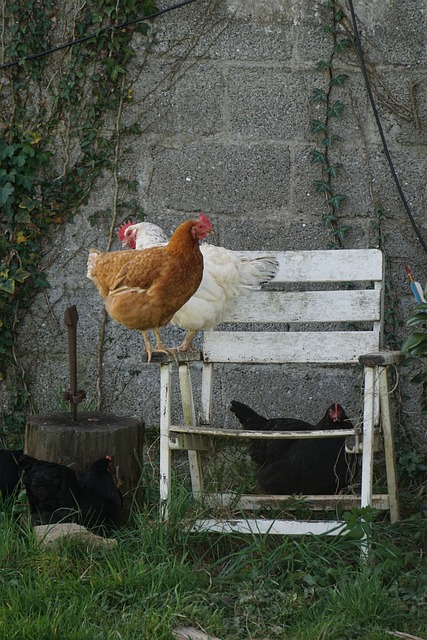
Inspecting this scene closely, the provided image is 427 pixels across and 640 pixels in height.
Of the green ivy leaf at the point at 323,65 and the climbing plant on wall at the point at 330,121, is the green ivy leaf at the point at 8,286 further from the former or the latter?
the green ivy leaf at the point at 323,65

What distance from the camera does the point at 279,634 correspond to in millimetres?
3156

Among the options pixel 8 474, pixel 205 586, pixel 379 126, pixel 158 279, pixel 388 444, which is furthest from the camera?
pixel 379 126

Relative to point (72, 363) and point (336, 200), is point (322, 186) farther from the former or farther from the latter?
point (72, 363)

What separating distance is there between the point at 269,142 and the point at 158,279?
1440mm

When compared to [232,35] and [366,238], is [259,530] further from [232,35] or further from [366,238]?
[232,35]

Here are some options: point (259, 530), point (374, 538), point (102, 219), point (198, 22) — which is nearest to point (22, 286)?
point (102, 219)

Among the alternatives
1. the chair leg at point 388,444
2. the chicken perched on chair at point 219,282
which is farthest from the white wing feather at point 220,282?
the chair leg at point 388,444

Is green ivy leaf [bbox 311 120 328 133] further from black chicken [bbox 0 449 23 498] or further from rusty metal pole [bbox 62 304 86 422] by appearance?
black chicken [bbox 0 449 23 498]

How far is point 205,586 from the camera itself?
346 cm

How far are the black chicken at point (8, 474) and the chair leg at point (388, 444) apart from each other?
5.24ft

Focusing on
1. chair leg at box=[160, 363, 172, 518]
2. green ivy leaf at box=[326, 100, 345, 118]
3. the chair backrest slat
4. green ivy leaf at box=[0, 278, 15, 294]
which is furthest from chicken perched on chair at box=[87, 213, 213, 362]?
green ivy leaf at box=[326, 100, 345, 118]

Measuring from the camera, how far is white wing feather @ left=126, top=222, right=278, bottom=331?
159 inches

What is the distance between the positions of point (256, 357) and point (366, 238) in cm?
105

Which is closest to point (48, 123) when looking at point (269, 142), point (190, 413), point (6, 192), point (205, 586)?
point (6, 192)
